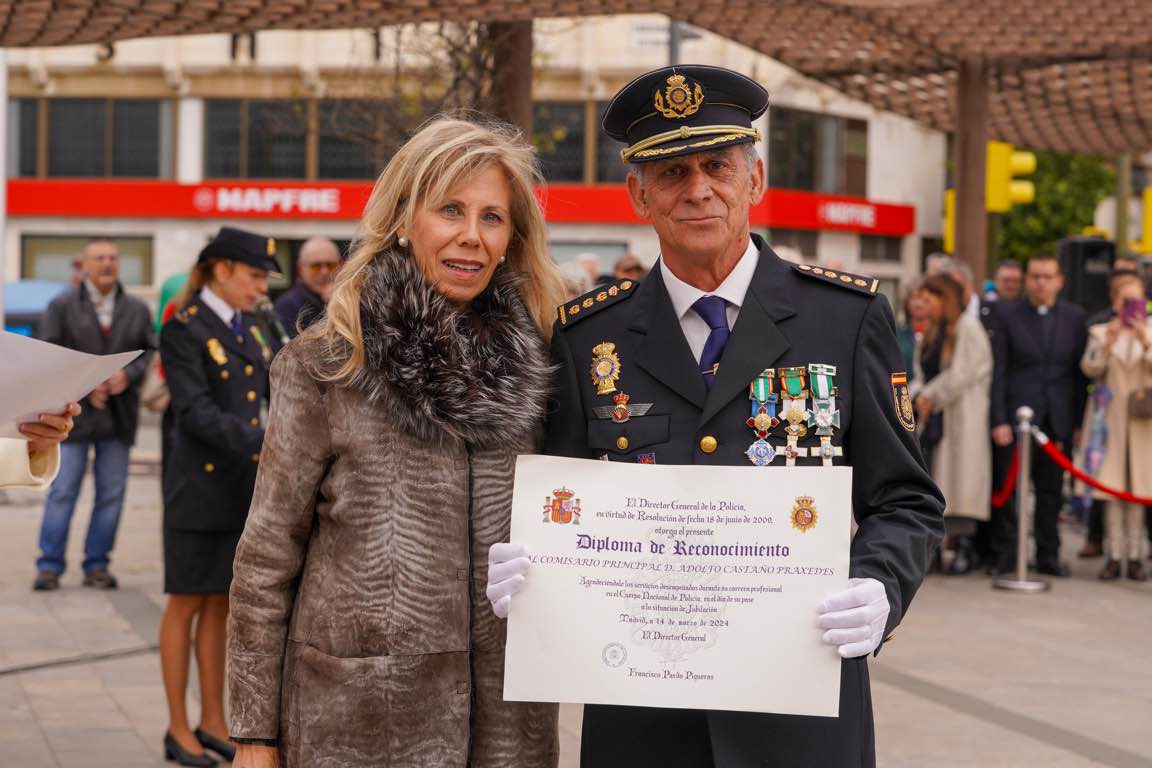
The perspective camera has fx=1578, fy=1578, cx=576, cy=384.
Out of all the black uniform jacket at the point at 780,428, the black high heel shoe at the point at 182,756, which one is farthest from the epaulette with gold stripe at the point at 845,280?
the black high heel shoe at the point at 182,756

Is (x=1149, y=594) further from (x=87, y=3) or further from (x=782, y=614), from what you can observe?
(x=782, y=614)

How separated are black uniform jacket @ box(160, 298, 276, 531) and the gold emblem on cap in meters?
3.33

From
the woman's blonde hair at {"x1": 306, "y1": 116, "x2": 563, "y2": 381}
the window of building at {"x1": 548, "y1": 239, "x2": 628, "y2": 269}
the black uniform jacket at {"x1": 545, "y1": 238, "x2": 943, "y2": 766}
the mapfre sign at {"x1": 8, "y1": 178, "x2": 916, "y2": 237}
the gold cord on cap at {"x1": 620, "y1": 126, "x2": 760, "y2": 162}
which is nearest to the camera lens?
the black uniform jacket at {"x1": 545, "y1": 238, "x2": 943, "y2": 766}

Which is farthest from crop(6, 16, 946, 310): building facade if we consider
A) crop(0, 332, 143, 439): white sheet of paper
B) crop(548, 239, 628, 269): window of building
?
crop(0, 332, 143, 439): white sheet of paper

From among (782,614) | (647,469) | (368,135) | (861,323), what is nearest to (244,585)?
(647,469)

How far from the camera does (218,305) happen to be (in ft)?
20.1

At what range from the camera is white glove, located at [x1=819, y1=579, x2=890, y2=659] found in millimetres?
2555

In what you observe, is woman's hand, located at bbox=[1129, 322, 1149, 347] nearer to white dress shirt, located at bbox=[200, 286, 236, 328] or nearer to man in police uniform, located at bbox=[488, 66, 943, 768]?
white dress shirt, located at bbox=[200, 286, 236, 328]

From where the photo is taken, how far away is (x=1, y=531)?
1220cm

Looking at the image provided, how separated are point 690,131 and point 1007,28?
30.3 feet

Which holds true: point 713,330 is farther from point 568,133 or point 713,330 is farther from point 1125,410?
Answer: point 568,133

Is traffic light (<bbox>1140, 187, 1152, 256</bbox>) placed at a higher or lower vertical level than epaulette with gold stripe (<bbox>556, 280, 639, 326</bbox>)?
higher

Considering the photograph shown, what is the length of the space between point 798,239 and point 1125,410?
80.8 feet

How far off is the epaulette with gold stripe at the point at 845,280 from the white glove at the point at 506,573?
0.79 metres
